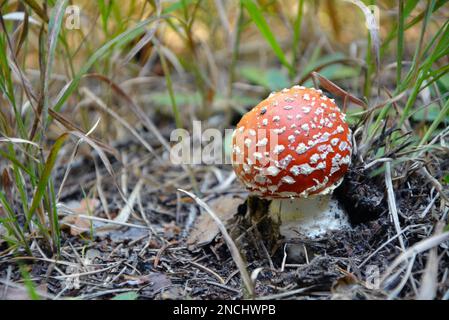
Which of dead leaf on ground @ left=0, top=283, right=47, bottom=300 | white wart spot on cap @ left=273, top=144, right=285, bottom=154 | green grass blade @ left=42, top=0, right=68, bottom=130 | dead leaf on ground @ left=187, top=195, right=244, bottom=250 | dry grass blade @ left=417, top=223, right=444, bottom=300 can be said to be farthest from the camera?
dead leaf on ground @ left=187, top=195, right=244, bottom=250

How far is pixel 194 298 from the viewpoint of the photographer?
186 cm

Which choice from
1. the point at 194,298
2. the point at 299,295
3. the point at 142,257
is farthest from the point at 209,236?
the point at 299,295

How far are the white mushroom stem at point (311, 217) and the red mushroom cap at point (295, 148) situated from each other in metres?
0.18

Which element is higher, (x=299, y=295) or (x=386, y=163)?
(x=386, y=163)

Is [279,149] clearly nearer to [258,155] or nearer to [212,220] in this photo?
[258,155]

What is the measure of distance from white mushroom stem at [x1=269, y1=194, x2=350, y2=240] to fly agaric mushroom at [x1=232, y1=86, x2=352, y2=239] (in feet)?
0.32

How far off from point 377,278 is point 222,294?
0.65 m

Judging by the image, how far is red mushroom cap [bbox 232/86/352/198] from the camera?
2.00m

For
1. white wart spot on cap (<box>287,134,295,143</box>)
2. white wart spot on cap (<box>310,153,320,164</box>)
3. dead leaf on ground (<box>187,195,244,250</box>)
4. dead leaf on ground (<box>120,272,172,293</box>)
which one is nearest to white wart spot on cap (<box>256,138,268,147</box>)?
white wart spot on cap (<box>287,134,295,143</box>)

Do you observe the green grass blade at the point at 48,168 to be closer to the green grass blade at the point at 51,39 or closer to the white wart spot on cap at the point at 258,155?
the green grass blade at the point at 51,39

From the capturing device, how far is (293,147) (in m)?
2.00

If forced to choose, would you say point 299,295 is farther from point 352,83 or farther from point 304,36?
point 304,36

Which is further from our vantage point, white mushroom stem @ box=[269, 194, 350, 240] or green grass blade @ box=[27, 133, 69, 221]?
white mushroom stem @ box=[269, 194, 350, 240]

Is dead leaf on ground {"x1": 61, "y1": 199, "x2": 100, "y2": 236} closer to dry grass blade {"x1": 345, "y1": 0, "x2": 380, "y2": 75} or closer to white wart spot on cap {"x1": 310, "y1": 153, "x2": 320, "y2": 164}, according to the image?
white wart spot on cap {"x1": 310, "y1": 153, "x2": 320, "y2": 164}
